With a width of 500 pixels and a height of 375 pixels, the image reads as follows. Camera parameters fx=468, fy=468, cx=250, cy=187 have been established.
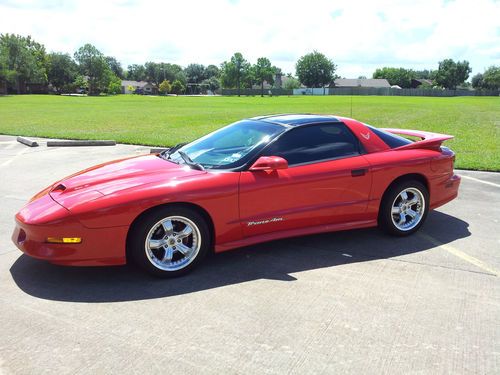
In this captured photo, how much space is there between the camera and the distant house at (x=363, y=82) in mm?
142688

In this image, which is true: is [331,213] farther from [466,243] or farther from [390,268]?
[466,243]

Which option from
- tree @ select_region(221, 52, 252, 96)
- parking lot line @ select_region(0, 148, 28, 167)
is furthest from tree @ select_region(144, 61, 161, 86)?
parking lot line @ select_region(0, 148, 28, 167)

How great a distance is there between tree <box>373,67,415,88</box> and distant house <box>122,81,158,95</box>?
8049 centimetres

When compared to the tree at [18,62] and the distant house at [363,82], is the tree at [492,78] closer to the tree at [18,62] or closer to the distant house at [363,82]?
the distant house at [363,82]

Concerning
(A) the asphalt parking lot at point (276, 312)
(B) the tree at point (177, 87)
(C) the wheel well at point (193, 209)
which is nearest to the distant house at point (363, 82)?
(B) the tree at point (177, 87)

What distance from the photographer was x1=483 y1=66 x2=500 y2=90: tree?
12559cm

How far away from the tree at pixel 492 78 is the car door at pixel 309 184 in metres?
139

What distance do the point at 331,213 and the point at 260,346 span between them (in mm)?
1988

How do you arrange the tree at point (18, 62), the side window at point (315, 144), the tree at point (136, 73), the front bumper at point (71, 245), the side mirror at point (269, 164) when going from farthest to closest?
the tree at point (136, 73) < the tree at point (18, 62) < the side window at point (315, 144) < the side mirror at point (269, 164) < the front bumper at point (71, 245)

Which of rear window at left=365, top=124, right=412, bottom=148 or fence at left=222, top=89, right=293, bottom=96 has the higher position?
fence at left=222, top=89, right=293, bottom=96

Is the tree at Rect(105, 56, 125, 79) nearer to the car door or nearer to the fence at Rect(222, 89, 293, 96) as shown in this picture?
the fence at Rect(222, 89, 293, 96)

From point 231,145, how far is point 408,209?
6.77ft

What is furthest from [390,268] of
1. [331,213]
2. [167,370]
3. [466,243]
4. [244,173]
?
[167,370]

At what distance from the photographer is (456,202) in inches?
259
